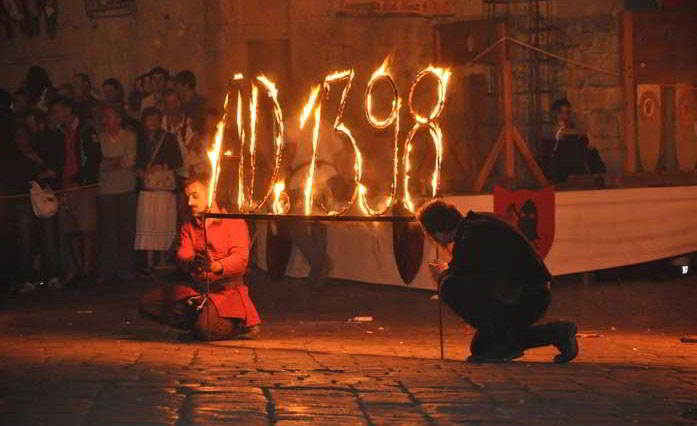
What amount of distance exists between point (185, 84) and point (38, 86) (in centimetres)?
285

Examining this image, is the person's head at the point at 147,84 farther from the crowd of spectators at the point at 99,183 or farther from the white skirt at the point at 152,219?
the white skirt at the point at 152,219

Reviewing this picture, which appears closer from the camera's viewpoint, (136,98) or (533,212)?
(533,212)

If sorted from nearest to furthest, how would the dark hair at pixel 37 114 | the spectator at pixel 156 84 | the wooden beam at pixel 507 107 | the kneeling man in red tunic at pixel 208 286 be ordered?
the kneeling man in red tunic at pixel 208 286
the wooden beam at pixel 507 107
the dark hair at pixel 37 114
the spectator at pixel 156 84

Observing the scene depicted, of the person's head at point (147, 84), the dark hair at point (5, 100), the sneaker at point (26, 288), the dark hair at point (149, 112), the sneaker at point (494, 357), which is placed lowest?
the sneaker at point (26, 288)

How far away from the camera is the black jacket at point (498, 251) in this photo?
34.8 ft

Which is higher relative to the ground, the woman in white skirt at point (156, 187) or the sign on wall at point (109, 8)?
the sign on wall at point (109, 8)

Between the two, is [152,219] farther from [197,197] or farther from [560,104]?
[197,197]

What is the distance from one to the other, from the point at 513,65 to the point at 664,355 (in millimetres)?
9059

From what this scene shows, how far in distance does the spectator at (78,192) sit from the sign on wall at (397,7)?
3985 millimetres

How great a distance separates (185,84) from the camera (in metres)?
19.5

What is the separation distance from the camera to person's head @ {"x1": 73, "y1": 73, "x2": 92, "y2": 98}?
20.2m

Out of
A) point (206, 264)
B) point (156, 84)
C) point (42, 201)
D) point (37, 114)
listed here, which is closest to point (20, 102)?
point (37, 114)

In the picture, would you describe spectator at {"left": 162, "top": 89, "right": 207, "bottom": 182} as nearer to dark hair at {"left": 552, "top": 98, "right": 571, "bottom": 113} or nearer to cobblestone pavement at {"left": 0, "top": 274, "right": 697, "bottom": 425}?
dark hair at {"left": 552, "top": 98, "right": 571, "bottom": 113}

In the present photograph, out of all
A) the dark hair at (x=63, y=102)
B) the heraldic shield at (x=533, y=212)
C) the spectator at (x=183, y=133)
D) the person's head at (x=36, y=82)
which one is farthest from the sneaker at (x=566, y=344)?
the person's head at (x=36, y=82)
